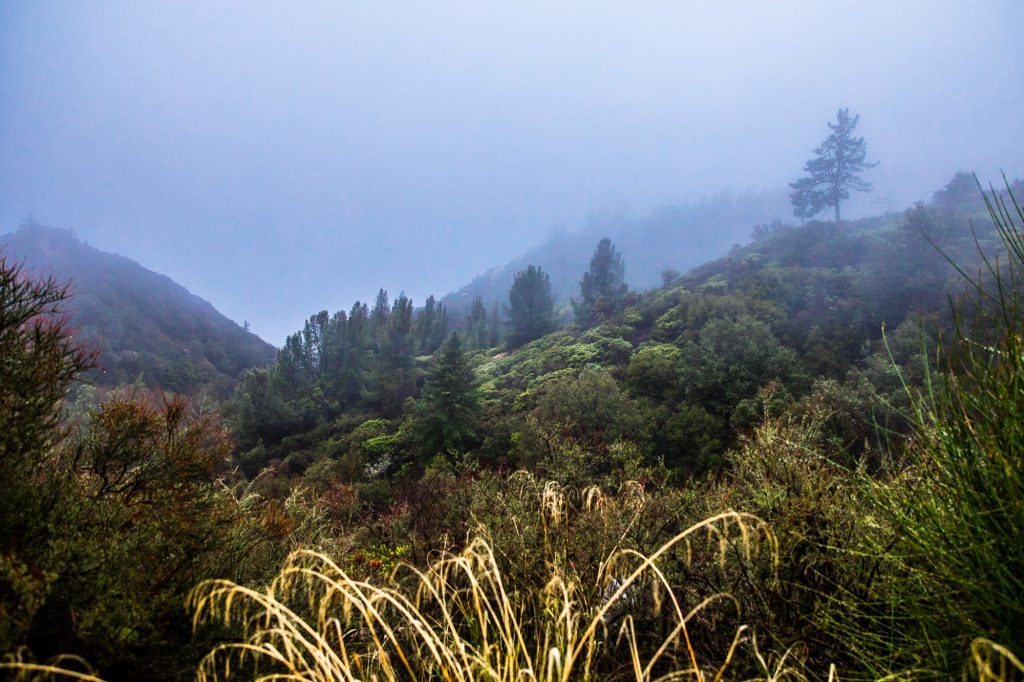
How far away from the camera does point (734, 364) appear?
16.8m

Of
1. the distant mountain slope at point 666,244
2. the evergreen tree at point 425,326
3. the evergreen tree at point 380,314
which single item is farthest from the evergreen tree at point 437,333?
the distant mountain slope at point 666,244

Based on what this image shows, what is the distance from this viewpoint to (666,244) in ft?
511

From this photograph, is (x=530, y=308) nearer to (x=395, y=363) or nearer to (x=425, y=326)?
(x=425, y=326)

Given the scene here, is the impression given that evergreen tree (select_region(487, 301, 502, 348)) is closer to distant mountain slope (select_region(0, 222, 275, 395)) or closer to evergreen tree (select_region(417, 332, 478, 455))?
distant mountain slope (select_region(0, 222, 275, 395))

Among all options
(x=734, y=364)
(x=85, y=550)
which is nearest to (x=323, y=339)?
(x=734, y=364)

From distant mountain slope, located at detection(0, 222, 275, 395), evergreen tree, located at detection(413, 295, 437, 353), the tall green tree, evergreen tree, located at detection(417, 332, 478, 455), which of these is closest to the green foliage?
evergreen tree, located at detection(417, 332, 478, 455)

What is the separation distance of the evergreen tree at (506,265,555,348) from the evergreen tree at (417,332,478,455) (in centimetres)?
2476

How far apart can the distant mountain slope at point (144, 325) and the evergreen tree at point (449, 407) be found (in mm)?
28955

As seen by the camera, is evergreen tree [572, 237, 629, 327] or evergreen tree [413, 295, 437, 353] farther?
evergreen tree [413, 295, 437, 353]

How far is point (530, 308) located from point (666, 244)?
419 feet

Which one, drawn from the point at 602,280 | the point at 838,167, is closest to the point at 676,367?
the point at 602,280

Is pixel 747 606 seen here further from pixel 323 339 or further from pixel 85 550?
pixel 323 339

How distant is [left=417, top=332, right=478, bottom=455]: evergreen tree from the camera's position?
1788 cm

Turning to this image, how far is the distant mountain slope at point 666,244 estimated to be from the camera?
465 ft
